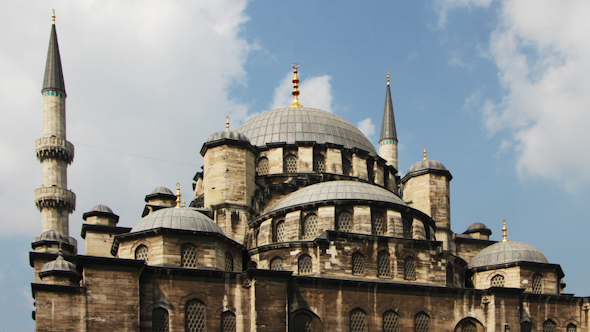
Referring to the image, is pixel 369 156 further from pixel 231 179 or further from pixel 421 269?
pixel 421 269

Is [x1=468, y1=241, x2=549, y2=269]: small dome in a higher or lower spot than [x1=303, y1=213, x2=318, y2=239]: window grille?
lower

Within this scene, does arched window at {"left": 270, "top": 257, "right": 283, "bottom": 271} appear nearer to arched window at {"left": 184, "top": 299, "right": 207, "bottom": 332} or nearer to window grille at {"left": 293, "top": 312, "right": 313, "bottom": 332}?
window grille at {"left": 293, "top": 312, "right": 313, "bottom": 332}

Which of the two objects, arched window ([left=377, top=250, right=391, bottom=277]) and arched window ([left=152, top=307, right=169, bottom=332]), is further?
arched window ([left=377, top=250, right=391, bottom=277])

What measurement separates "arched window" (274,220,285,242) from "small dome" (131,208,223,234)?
282 centimetres

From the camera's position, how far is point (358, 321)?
24375 mm

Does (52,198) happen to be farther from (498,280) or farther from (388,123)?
(388,123)

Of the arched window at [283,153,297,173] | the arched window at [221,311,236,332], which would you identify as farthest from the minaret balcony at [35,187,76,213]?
the arched window at [221,311,236,332]

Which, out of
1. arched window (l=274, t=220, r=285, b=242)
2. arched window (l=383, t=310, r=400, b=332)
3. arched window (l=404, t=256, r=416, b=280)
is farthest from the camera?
arched window (l=274, t=220, r=285, b=242)

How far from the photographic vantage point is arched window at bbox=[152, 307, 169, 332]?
73.6 ft

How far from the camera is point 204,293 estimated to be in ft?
75.6

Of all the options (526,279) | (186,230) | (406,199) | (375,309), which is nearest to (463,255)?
(406,199)

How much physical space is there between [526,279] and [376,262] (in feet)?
20.4

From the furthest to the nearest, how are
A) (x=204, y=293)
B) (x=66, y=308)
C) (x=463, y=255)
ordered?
1. (x=463, y=255)
2. (x=204, y=293)
3. (x=66, y=308)

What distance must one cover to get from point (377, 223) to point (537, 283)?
259 inches
